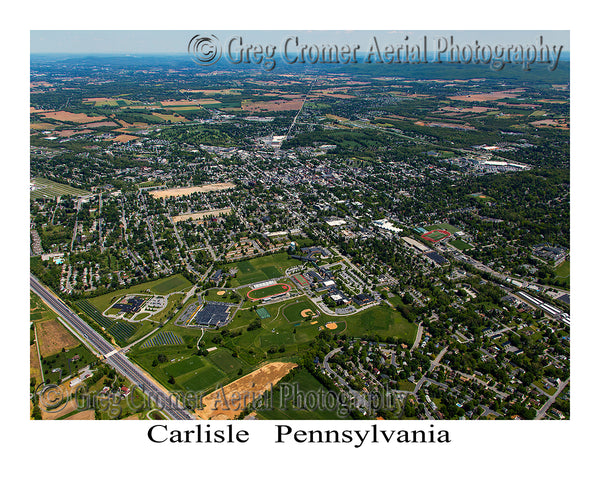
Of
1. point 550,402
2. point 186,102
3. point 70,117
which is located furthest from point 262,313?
point 186,102

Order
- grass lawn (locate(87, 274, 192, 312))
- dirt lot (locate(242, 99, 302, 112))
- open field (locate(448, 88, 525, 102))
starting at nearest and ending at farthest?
grass lawn (locate(87, 274, 192, 312)), dirt lot (locate(242, 99, 302, 112)), open field (locate(448, 88, 525, 102))

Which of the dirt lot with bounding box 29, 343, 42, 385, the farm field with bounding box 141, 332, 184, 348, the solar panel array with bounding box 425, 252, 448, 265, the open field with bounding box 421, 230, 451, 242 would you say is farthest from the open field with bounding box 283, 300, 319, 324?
the open field with bounding box 421, 230, 451, 242

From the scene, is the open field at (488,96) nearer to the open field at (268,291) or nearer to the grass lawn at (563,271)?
the grass lawn at (563,271)

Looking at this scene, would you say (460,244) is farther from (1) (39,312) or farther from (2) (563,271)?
(1) (39,312)

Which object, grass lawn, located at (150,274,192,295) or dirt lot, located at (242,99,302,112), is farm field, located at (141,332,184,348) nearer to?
grass lawn, located at (150,274,192,295)

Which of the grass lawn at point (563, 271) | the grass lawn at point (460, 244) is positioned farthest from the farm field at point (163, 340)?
the grass lawn at point (563, 271)
